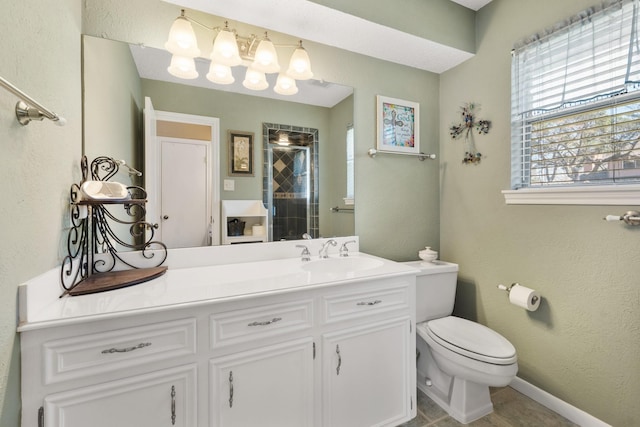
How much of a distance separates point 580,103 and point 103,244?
2.46 m

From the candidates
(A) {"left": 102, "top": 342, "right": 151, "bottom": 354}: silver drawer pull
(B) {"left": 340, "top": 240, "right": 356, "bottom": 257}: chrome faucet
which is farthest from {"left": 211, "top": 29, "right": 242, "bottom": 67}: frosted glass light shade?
(A) {"left": 102, "top": 342, "right": 151, "bottom": 354}: silver drawer pull

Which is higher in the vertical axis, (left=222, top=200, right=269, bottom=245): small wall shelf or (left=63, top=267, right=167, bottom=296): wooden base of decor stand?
(left=222, top=200, right=269, bottom=245): small wall shelf

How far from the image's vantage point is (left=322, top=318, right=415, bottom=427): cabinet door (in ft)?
4.21

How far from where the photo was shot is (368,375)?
1.37 meters

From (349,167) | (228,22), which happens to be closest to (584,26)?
(349,167)

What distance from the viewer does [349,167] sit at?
6.47ft

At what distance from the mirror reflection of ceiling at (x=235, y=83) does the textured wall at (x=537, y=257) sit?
3.16 ft

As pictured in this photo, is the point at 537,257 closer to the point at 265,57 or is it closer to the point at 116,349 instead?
the point at 265,57

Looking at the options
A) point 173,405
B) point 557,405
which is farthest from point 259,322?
point 557,405

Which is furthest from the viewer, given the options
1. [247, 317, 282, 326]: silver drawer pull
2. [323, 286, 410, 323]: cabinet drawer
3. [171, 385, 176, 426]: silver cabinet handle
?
[323, 286, 410, 323]: cabinet drawer

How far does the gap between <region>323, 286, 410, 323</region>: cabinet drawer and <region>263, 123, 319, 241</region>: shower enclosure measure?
24.3 inches

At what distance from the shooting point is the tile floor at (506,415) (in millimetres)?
1516

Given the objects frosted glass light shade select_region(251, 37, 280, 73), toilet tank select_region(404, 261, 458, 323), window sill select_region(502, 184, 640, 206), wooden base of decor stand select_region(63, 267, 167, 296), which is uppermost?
frosted glass light shade select_region(251, 37, 280, 73)

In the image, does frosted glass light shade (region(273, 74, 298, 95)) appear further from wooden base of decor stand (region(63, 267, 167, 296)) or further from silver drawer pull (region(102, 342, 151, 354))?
silver drawer pull (region(102, 342, 151, 354))
